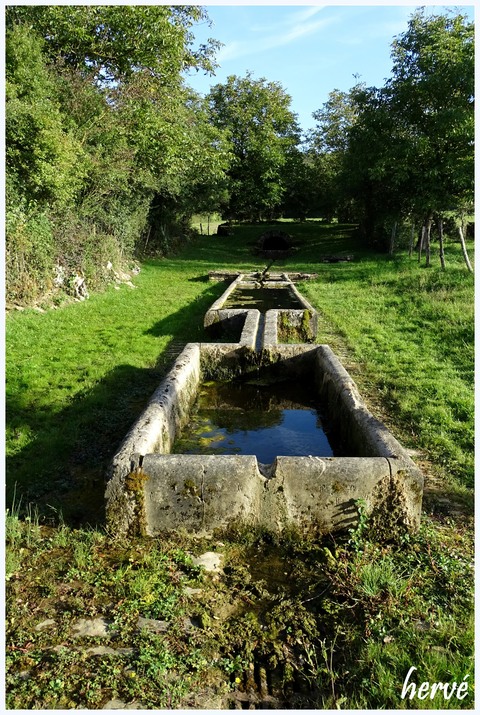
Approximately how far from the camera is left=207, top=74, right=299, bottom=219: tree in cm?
3312

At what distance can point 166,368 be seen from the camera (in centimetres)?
742

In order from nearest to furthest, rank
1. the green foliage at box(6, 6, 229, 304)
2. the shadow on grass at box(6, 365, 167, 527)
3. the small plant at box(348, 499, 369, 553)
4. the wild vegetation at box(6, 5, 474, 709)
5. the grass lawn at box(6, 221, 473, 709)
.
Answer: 1. the grass lawn at box(6, 221, 473, 709)
2. the wild vegetation at box(6, 5, 474, 709)
3. the small plant at box(348, 499, 369, 553)
4. the shadow on grass at box(6, 365, 167, 527)
5. the green foliage at box(6, 6, 229, 304)

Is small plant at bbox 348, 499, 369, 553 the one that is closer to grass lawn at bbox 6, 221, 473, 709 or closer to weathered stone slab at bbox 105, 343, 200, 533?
grass lawn at bbox 6, 221, 473, 709

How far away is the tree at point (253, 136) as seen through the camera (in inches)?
1304

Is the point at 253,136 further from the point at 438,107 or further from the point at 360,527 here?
the point at 360,527

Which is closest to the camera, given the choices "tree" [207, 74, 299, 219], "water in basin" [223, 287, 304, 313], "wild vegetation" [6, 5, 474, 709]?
"wild vegetation" [6, 5, 474, 709]

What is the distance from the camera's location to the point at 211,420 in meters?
5.61

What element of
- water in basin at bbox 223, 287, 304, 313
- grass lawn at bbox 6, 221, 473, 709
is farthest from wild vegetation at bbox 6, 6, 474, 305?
grass lawn at bbox 6, 221, 473, 709

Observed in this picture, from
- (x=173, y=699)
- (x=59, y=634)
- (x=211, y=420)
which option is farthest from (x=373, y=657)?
(x=211, y=420)

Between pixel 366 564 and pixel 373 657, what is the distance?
0.76m

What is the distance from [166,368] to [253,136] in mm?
31015

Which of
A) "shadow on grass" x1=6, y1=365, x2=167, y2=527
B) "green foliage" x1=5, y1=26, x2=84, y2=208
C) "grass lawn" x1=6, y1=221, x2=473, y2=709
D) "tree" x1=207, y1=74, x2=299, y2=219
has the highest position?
"tree" x1=207, y1=74, x2=299, y2=219

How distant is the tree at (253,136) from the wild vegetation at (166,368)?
27.7ft

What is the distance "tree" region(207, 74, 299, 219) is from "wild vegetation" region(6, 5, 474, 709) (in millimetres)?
8445
